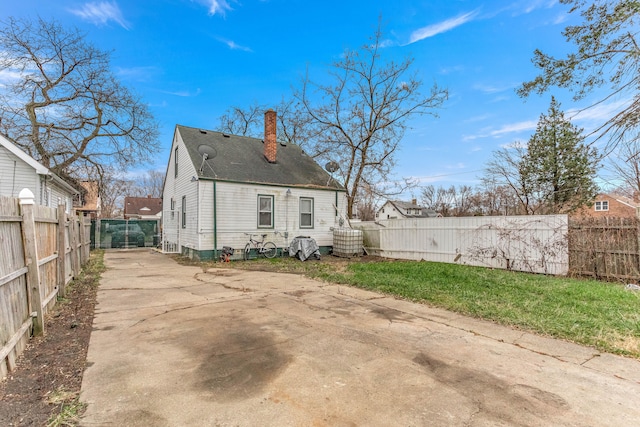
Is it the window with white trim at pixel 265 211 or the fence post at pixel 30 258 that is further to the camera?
the window with white trim at pixel 265 211

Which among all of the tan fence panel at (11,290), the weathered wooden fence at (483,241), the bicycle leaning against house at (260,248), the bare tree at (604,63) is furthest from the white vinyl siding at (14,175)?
the bare tree at (604,63)

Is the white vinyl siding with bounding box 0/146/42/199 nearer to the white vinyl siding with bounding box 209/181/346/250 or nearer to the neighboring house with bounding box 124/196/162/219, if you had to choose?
the white vinyl siding with bounding box 209/181/346/250

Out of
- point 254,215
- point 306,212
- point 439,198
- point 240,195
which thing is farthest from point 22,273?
point 439,198

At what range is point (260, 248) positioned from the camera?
13023mm

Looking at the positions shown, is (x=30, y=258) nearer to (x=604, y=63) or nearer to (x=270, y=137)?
(x=604, y=63)

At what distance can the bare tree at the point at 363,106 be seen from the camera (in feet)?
52.6

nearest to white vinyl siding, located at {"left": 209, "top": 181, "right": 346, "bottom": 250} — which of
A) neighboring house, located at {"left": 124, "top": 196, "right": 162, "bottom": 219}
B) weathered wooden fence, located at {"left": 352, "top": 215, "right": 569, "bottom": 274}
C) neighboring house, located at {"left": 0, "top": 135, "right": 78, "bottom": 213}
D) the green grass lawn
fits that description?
weathered wooden fence, located at {"left": 352, "top": 215, "right": 569, "bottom": 274}

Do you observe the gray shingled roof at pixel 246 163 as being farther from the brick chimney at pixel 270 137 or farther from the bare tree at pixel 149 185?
the bare tree at pixel 149 185

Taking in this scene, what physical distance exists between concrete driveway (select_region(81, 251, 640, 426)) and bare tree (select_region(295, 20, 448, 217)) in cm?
1293

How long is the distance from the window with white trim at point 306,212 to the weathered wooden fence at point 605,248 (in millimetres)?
9345

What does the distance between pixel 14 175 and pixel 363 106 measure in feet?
48.3

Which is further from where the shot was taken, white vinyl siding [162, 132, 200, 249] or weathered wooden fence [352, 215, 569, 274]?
white vinyl siding [162, 132, 200, 249]

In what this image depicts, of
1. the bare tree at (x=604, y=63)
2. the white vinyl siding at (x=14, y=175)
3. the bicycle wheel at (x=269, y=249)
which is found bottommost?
the bicycle wheel at (x=269, y=249)

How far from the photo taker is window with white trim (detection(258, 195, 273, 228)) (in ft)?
43.4
